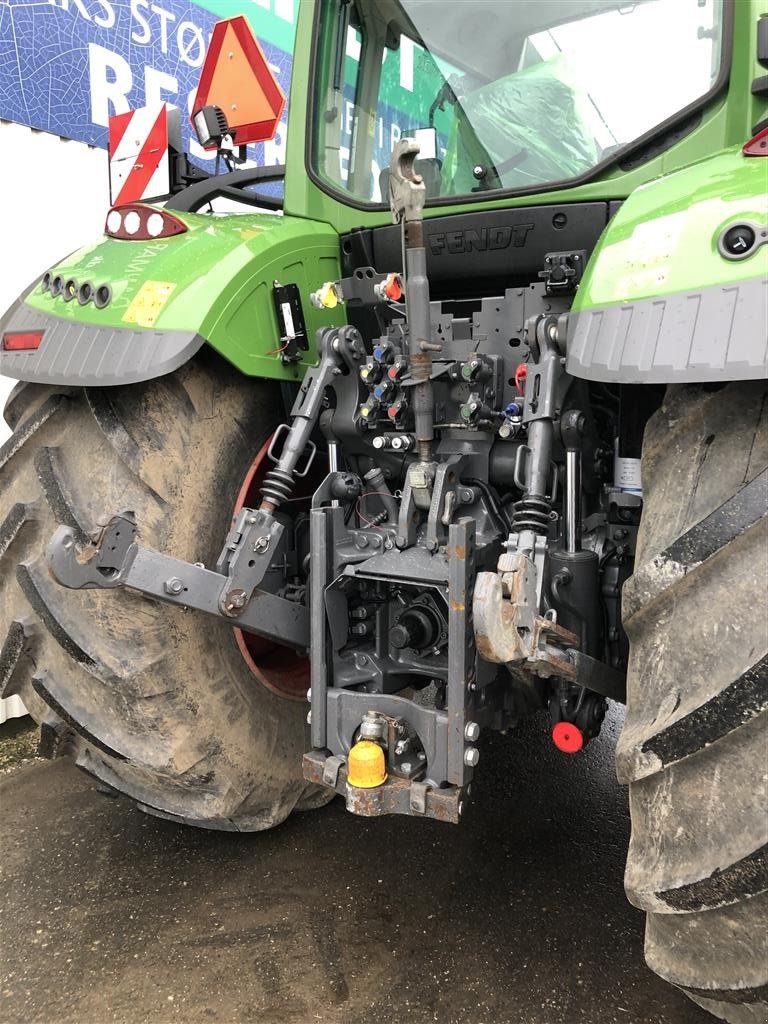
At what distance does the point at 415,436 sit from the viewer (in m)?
1.81

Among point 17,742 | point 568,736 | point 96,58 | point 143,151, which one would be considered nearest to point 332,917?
point 568,736

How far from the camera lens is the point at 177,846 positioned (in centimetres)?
238

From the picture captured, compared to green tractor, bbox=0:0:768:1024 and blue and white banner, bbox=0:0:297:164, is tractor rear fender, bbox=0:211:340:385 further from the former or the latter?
blue and white banner, bbox=0:0:297:164

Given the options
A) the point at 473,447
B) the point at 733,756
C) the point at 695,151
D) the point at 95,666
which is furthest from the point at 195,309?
the point at 733,756

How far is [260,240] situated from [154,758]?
119 cm

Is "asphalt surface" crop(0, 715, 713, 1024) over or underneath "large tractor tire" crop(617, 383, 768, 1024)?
underneath

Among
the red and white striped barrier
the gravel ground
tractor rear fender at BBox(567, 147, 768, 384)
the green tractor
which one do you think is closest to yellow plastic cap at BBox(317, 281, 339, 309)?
the green tractor

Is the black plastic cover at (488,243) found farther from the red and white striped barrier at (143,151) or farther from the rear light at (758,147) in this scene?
the red and white striped barrier at (143,151)

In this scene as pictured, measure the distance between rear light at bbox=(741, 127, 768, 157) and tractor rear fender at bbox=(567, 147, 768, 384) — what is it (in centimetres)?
1

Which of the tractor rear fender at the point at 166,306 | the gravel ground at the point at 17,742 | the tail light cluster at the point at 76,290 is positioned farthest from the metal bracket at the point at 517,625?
the gravel ground at the point at 17,742

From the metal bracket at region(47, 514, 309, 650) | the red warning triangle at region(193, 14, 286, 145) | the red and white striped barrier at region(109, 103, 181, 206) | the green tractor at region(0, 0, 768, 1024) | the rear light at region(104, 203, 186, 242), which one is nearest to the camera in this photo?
the green tractor at region(0, 0, 768, 1024)

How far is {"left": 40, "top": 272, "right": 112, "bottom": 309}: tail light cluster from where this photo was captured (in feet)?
5.94

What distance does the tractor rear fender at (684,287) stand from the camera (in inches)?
45.2

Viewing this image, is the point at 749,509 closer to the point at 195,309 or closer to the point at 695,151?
the point at 695,151
